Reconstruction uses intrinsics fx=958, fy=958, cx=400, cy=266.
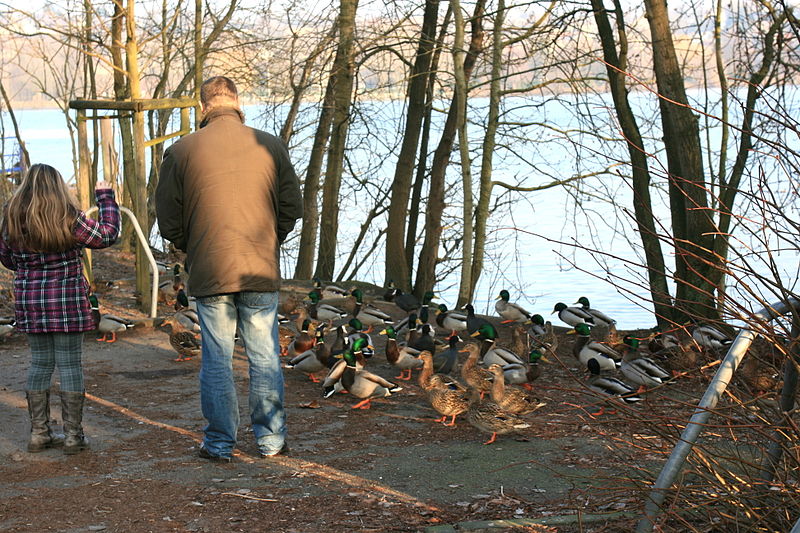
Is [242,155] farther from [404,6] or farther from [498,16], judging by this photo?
[404,6]

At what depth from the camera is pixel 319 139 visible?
16.6m

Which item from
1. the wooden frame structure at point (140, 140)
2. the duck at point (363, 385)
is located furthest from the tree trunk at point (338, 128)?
the duck at point (363, 385)

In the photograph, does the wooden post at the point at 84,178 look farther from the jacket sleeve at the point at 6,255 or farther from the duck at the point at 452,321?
the jacket sleeve at the point at 6,255

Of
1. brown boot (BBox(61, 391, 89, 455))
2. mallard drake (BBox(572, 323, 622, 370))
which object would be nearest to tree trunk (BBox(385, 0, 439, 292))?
mallard drake (BBox(572, 323, 622, 370))

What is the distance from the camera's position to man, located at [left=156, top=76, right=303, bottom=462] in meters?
5.85

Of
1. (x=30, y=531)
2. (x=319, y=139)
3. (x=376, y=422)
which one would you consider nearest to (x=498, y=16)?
(x=319, y=139)

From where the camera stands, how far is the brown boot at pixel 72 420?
20.4 ft

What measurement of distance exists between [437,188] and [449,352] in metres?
6.24

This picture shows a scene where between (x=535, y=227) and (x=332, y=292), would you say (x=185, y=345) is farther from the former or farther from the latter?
(x=535, y=227)

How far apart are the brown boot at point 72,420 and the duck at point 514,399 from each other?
325 cm

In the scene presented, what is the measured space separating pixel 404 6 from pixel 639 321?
341 inches

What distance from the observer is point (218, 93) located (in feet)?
19.8

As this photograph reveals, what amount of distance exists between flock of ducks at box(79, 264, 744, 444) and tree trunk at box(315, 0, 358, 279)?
6.43 feet

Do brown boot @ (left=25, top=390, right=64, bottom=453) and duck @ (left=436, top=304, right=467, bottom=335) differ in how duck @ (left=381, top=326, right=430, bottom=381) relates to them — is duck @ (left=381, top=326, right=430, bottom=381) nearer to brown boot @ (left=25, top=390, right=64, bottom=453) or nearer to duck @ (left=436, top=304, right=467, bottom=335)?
duck @ (left=436, top=304, right=467, bottom=335)
